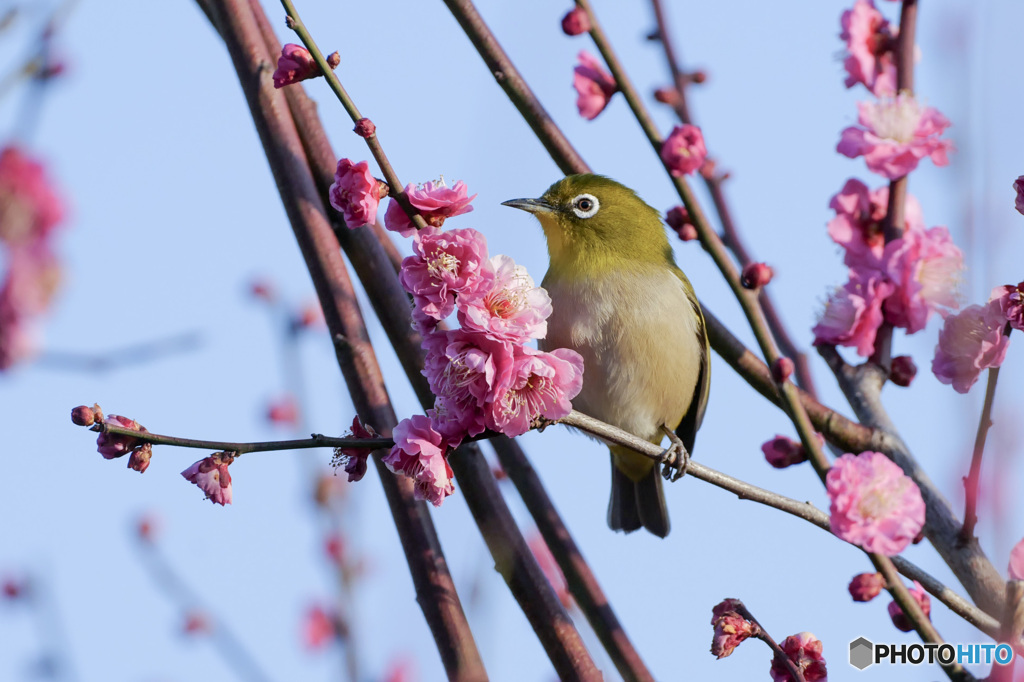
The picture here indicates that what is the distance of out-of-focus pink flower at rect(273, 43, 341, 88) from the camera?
9.01 ft

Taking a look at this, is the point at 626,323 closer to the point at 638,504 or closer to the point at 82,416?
the point at 638,504

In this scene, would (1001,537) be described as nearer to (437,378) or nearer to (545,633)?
(545,633)

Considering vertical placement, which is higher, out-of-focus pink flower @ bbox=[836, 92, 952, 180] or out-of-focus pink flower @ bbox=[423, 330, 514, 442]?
out-of-focus pink flower @ bbox=[836, 92, 952, 180]

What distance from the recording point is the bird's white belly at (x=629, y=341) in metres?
4.59

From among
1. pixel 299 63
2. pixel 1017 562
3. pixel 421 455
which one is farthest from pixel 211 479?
pixel 1017 562

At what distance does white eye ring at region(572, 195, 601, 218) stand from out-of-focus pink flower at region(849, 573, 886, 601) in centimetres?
290

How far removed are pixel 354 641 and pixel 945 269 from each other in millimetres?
2809

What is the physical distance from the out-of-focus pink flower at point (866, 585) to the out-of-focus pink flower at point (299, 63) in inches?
80.4

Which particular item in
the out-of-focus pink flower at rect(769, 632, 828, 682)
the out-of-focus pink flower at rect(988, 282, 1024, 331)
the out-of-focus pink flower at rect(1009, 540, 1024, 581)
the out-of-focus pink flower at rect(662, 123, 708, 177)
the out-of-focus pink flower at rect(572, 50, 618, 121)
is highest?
the out-of-focus pink flower at rect(572, 50, 618, 121)

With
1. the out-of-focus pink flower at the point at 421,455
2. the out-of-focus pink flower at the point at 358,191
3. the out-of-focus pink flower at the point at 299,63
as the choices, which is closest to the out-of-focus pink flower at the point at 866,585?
the out-of-focus pink flower at the point at 421,455

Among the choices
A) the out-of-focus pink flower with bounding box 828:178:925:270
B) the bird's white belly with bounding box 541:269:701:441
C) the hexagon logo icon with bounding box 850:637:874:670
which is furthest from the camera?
the bird's white belly with bounding box 541:269:701:441

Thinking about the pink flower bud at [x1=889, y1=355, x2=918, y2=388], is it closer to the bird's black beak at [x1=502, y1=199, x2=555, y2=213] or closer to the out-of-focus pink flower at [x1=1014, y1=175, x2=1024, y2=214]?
the out-of-focus pink flower at [x1=1014, y1=175, x2=1024, y2=214]

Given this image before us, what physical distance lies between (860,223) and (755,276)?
1.56 metres

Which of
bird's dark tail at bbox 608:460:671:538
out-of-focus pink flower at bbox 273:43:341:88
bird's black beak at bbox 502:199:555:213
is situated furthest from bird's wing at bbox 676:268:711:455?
out-of-focus pink flower at bbox 273:43:341:88
